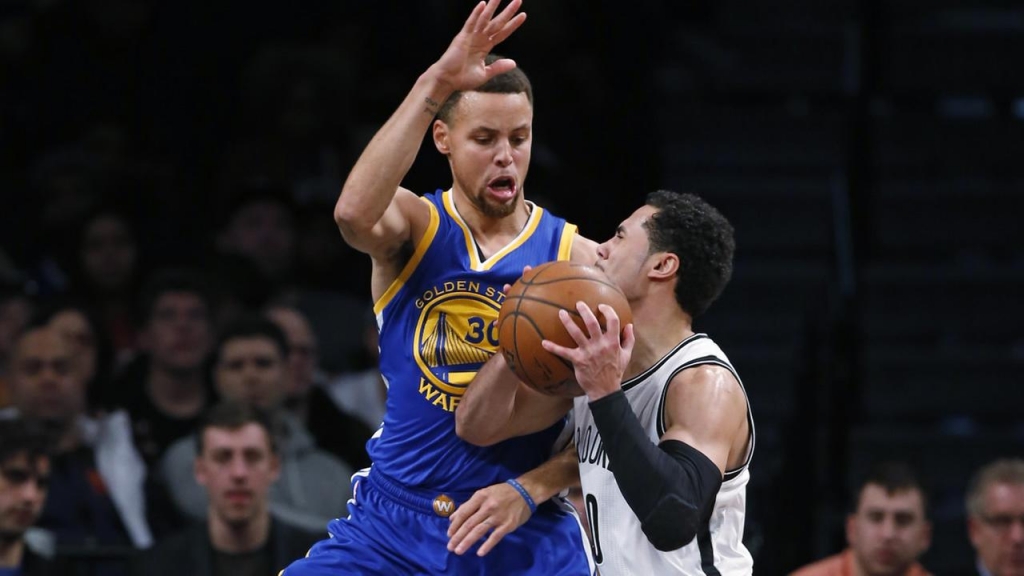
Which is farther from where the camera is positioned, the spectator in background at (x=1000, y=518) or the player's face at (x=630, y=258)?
the spectator in background at (x=1000, y=518)

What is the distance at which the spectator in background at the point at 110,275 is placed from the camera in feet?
28.7

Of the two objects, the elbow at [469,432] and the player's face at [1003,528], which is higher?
the elbow at [469,432]

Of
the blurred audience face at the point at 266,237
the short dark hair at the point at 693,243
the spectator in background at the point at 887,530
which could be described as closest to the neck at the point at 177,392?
the blurred audience face at the point at 266,237

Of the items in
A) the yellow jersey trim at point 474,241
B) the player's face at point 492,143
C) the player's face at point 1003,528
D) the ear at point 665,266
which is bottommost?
the player's face at point 1003,528

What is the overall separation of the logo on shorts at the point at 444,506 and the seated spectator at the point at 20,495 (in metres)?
2.56

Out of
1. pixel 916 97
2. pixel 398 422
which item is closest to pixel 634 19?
pixel 916 97

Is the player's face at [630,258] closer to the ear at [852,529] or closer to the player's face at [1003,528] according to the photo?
the ear at [852,529]

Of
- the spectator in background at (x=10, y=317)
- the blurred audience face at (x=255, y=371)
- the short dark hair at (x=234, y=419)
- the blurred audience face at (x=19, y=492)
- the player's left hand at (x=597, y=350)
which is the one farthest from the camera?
the spectator in background at (x=10, y=317)

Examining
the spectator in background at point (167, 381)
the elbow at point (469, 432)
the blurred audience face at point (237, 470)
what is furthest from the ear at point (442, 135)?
the spectator in background at point (167, 381)

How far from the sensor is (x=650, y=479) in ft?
13.7

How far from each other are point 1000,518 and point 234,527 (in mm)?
3418

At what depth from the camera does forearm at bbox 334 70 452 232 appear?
433 centimetres

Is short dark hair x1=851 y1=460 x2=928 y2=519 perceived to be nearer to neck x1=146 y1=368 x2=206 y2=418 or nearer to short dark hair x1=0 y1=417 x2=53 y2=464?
neck x1=146 y1=368 x2=206 y2=418

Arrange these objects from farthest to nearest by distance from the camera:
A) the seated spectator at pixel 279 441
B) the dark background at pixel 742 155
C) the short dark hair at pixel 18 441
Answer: the dark background at pixel 742 155 → the seated spectator at pixel 279 441 → the short dark hair at pixel 18 441
